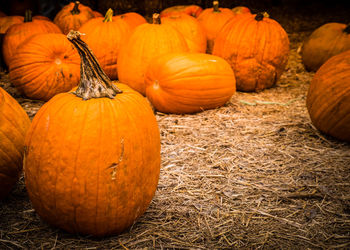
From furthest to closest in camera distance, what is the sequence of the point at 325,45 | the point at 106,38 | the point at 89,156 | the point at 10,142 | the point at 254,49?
1. the point at 325,45
2. the point at 106,38
3. the point at 254,49
4. the point at 10,142
5. the point at 89,156

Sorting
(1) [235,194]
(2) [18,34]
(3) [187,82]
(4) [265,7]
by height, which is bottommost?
(1) [235,194]

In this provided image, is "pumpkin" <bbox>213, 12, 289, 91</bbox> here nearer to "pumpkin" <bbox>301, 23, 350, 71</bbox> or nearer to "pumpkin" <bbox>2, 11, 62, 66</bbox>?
"pumpkin" <bbox>301, 23, 350, 71</bbox>

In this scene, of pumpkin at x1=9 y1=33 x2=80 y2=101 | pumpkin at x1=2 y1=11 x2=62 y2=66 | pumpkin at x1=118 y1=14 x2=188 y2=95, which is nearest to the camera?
pumpkin at x1=9 y1=33 x2=80 y2=101

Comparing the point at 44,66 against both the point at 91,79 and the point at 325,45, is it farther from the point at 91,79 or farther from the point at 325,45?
the point at 325,45

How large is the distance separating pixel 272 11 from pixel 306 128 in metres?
8.58

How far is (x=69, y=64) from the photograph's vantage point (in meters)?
3.72

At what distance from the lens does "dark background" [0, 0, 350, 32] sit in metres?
7.99

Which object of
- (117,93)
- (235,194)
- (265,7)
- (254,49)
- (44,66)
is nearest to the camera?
(117,93)

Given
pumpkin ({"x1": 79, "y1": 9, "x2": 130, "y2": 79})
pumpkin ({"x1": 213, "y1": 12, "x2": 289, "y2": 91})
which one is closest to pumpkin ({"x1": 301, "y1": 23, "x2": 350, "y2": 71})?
pumpkin ({"x1": 213, "y1": 12, "x2": 289, "y2": 91})

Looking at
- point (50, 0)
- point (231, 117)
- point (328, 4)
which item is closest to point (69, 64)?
point (231, 117)

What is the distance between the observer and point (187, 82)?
3.35 metres

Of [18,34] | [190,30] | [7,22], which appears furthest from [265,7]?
[18,34]

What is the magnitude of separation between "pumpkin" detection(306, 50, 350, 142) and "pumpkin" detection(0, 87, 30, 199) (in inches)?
97.9

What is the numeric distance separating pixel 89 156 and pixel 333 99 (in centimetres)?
227
